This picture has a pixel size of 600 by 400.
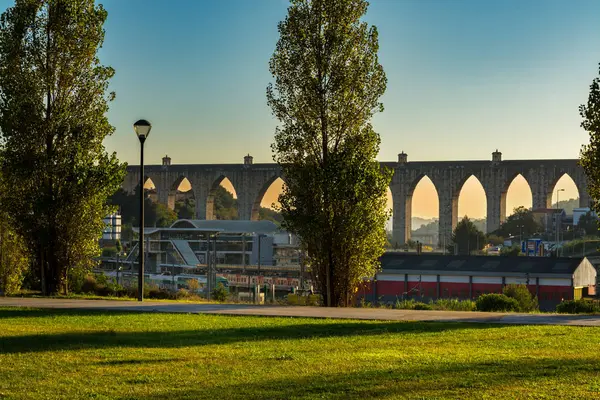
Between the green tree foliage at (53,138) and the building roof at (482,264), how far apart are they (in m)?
32.1

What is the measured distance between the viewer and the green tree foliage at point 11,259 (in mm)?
20312

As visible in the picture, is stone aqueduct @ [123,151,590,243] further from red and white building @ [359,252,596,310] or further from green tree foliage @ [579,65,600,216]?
green tree foliage @ [579,65,600,216]

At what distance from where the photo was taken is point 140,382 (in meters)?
7.84

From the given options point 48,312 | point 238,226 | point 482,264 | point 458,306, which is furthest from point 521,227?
point 48,312

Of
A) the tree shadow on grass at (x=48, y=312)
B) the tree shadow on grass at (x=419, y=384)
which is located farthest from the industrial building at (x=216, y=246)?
the tree shadow on grass at (x=419, y=384)

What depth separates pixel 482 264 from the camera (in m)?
51.3

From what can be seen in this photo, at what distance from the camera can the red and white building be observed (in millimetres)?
46438

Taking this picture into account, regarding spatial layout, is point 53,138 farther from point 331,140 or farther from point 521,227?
point 521,227

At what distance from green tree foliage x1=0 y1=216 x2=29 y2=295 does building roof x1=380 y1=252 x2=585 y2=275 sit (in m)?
32.9

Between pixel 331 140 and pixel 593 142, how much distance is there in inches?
254

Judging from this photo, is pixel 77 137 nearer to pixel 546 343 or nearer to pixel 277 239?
pixel 546 343

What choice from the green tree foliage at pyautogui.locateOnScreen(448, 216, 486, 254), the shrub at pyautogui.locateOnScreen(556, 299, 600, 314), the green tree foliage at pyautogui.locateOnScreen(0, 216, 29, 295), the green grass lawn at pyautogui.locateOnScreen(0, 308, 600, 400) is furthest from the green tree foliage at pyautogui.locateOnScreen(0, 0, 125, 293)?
the green tree foliage at pyautogui.locateOnScreen(448, 216, 486, 254)

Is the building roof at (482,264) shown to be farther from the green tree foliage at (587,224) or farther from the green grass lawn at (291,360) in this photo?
the green tree foliage at (587,224)

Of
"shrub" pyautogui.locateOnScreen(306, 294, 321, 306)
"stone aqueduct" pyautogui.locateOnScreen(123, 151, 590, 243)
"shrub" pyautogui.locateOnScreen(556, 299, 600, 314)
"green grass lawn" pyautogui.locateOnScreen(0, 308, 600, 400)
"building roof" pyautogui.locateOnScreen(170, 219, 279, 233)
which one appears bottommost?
"shrub" pyautogui.locateOnScreen(556, 299, 600, 314)
